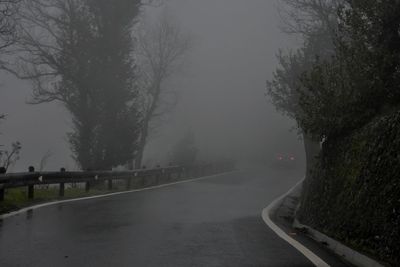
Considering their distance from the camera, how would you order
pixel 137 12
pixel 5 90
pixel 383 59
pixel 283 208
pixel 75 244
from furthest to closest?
pixel 5 90 < pixel 137 12 < pixel 283 208 < pixel 383 59 < pixel 75 244

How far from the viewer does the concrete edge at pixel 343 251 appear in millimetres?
7281

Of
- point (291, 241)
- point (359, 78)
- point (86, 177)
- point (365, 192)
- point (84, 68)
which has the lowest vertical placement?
point (291, 241)

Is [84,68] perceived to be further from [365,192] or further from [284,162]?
[284,162]

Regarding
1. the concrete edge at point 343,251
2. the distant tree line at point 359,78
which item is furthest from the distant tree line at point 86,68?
the concrete edge at point 343,251

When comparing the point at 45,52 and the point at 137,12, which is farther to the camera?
the point at 137,12

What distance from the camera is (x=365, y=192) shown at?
8578 mm

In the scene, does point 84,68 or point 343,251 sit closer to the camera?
point 343,251

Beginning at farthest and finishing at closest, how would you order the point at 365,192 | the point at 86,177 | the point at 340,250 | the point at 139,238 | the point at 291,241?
the point at 86,177
the point at 291,241
the point at 139,238
the point at 365,192
the point at 340,250

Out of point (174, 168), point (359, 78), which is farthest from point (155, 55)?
point (359, 78)

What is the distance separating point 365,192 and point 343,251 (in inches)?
39.3

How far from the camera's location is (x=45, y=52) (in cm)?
2708

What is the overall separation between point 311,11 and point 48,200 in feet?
54.6

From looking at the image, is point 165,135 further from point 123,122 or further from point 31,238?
point 31,238

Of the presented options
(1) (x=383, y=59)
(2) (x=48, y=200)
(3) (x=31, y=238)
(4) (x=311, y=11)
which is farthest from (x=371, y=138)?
(4) (x=311, y=11)
